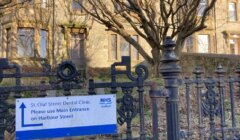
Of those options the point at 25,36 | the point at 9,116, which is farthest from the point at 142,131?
the point at 25,36

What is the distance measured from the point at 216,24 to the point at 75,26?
13715 mm

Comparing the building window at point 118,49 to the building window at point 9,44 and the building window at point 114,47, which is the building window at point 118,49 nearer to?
the building window at point 114,47

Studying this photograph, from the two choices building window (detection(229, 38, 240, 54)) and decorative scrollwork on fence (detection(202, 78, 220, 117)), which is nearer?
decorative scrollwork on fence (detection(202, 78, 220, 117))

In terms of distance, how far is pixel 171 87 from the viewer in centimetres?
332

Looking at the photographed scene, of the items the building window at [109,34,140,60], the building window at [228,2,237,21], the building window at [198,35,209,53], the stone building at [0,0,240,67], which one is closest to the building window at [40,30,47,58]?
the stone building at [0,0,240,67]

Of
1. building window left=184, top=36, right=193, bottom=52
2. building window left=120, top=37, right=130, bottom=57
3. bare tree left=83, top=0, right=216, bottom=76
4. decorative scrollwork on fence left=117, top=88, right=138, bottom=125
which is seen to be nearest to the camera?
decorative scrollwork on fence left=117, top=88, right=138, bottom=125

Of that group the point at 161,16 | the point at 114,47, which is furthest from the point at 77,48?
the point at 161,16

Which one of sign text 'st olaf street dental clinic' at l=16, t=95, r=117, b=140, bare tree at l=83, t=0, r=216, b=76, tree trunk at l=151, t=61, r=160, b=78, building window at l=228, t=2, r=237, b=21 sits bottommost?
sign text 'st olaf street dental clinic' at l=16, t=95, r=117, b=140

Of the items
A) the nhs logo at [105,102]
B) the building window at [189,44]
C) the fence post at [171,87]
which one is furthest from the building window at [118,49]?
the fence post at [171,87]

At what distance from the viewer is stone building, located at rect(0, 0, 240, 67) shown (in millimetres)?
20828

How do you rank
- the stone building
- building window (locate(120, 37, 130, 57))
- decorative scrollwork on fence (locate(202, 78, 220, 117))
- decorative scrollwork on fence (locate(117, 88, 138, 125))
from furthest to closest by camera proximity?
building window (locate(120, 37, 130, 57))
the stone building
decorative scrollwork on fence (locate(202, 78, 220, 117))
decorative scrollwork on fence (locate(117, 88, 138, 125))

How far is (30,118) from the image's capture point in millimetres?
3186

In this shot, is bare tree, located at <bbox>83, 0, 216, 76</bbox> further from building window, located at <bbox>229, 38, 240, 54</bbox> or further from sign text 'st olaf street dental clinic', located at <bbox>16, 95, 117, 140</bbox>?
building window, located at <bbox>229, 38, 240, 54</bbox>

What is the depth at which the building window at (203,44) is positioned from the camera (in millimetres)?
28053
